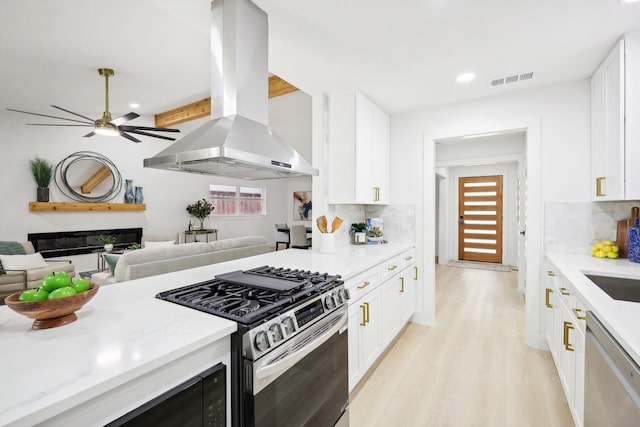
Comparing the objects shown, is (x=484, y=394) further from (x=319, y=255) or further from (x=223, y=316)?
(x=223, y=316)

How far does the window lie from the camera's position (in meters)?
8.02

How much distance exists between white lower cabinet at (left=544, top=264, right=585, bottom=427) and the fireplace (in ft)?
20.4

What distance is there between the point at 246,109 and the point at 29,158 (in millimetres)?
5668

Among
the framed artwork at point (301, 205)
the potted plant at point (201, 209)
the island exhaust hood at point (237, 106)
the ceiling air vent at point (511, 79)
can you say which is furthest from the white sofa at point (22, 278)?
the framed artwork at point (301, 205)

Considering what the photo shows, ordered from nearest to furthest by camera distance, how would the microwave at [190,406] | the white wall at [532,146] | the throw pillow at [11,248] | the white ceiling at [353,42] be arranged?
the microwave at [190,406] → the white ceiling at [353,42] → the white wall at [532,146] → the throw pillow at [11,248]

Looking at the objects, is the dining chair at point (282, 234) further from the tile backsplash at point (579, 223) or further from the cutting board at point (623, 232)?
the cutting board at point (623, 232)

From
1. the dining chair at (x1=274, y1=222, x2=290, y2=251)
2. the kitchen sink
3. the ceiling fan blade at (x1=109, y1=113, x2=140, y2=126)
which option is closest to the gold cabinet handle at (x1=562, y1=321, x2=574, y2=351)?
the kitchen sink

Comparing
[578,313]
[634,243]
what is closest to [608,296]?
[578,313]

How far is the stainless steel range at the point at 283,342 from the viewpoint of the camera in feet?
3.46

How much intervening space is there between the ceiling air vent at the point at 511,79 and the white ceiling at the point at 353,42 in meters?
0.07

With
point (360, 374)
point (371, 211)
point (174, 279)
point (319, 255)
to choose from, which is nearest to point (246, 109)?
point (174, 279)

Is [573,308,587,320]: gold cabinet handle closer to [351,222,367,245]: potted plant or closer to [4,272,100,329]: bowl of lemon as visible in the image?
[351,222,367,245]: potted plant

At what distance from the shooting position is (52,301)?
952 mm

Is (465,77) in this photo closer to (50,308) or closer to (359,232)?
(359,232)
